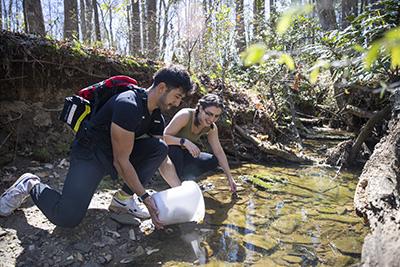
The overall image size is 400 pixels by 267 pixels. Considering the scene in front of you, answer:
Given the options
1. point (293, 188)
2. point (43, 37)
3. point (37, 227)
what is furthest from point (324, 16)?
point (37, 227)

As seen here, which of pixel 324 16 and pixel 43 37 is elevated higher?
pixel 324 16

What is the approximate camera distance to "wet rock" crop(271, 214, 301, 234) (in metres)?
2.95

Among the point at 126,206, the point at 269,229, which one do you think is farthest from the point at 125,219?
the point at 269,229

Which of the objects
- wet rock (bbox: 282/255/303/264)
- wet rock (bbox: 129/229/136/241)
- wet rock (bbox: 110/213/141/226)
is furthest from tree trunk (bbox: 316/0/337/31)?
wet rock (bbox: 129/229/136/241)

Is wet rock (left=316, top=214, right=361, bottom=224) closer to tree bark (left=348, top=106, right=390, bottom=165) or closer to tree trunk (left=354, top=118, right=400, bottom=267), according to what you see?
tree trunk (left=354, top=118, right=400, bottom=267)

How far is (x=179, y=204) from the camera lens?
264 cm

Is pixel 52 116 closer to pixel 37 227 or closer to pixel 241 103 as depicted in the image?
pixel 37 227

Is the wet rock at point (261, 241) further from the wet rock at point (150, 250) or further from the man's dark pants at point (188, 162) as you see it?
the man's dark pants at point (188, 162)

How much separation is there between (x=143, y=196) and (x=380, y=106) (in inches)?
210

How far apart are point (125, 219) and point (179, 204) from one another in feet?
1.91

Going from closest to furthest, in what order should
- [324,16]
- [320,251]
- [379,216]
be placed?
[379,216]
[320,251]
[324,16]

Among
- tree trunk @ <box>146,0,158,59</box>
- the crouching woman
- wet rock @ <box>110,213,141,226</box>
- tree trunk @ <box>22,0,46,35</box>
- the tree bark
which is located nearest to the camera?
wet rock @ <box>110,213,141,226</box>

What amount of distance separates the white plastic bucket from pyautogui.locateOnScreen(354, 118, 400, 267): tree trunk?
135 centimetres

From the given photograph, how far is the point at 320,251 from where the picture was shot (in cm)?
254
